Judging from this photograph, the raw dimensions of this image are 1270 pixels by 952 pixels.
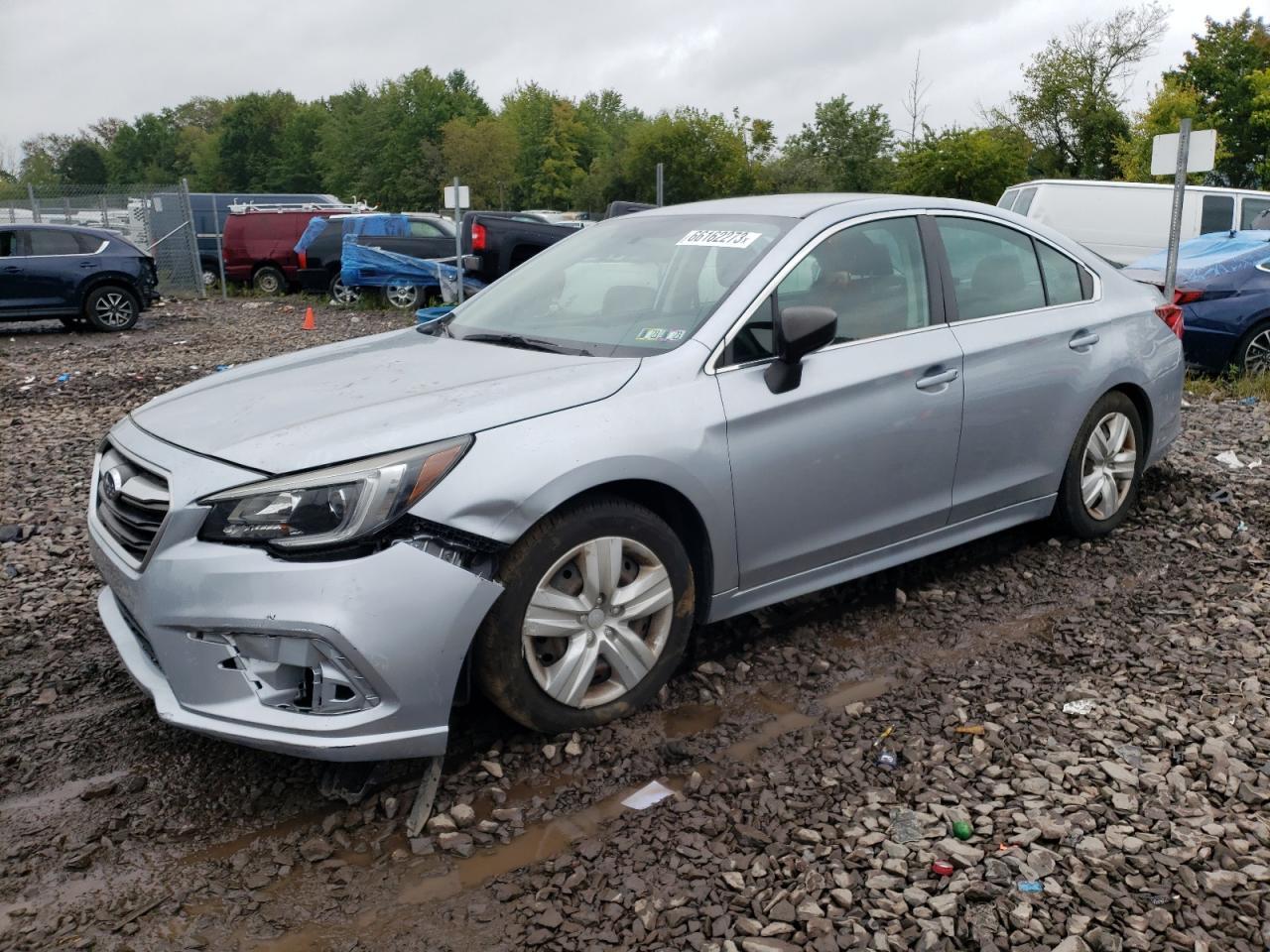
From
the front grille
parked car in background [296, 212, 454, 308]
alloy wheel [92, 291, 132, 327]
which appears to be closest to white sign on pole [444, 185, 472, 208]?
parked car in background [296, 212, 454, 308]

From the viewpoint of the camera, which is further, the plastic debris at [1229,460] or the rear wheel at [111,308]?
the rear wheel at [111,308]

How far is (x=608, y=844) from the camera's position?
9.80ft

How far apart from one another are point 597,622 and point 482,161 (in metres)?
69.5

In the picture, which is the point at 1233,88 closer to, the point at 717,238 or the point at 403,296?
the point at 403,296

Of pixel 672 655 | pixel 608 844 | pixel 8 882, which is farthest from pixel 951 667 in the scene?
pixel 8 882

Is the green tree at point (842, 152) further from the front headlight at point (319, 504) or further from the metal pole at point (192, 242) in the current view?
the front headlight at point (319, 504)

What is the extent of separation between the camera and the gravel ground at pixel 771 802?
8.77 ft

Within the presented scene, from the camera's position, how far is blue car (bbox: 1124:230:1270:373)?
368 inches

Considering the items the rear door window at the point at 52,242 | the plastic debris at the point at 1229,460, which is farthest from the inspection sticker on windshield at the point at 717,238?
the rear door window at the point at 52,242

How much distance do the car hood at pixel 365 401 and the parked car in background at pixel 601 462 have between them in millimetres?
14

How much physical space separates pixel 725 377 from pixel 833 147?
56.8 m

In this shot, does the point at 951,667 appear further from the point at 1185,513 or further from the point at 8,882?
the point at 8,882

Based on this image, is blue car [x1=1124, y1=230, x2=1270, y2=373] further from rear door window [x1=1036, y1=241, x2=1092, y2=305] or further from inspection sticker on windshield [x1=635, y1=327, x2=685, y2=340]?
inspection sticker on windshield [x1=635, y1=327, x2=685, y2=340]

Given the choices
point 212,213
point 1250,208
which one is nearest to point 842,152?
point 212,213
